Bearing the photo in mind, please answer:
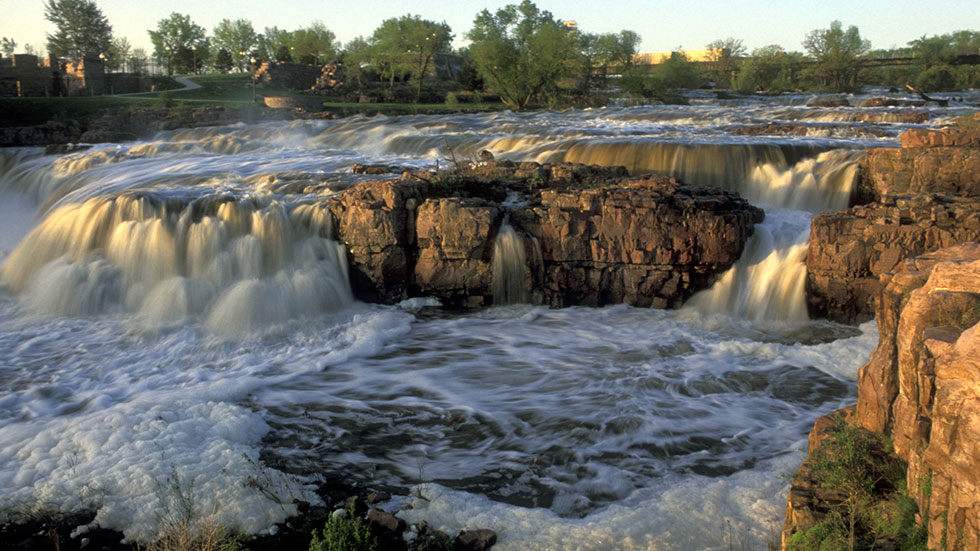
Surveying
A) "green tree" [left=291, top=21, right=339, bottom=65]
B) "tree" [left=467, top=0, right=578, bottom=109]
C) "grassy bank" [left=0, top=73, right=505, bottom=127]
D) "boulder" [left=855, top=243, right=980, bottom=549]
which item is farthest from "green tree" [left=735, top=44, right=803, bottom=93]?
"boulder" [left=855, top=243, right=980, bottom=549]

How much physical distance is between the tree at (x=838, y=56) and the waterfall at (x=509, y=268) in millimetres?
37964

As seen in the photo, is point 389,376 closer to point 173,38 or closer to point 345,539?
point 345,539

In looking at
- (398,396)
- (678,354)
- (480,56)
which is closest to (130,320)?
(398,396)

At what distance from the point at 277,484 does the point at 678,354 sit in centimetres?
539

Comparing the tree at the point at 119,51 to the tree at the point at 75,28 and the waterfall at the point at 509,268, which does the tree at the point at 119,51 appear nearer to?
the tree at the point at 75,28

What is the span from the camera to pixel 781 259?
11.0 metres

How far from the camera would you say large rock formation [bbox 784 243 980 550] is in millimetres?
3098

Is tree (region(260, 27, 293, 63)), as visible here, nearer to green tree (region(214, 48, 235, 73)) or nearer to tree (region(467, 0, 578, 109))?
green tree (region(214, 48, 235, 73))

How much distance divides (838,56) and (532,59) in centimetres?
2053

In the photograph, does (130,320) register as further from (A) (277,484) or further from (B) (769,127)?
(B) (769,127)

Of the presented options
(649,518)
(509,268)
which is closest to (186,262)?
(509,268)

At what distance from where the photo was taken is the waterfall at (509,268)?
11484 mm

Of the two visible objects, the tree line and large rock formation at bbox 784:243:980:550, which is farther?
the tree line

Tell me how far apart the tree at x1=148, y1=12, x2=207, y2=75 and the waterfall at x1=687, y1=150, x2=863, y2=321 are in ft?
193
